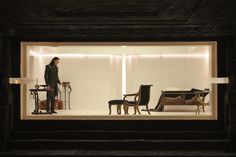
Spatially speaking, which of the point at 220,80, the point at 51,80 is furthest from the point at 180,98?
the point at 220,80

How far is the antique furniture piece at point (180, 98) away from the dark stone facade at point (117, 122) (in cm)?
384

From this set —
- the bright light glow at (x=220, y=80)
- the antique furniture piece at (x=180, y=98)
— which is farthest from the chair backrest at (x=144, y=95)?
the bright light glow at (x=220, y=80)

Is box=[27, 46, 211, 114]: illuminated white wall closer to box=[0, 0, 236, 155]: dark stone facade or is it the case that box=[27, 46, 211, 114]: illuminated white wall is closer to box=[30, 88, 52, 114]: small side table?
box=[30, 88, 52, 114]: small side table

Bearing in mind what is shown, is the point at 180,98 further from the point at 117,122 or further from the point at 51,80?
the point at 117,122

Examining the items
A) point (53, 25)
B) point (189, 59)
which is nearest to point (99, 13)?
point (53, 25)

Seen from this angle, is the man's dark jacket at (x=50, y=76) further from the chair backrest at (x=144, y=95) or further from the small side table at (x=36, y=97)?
the chair backrest at (x=144, y=95)

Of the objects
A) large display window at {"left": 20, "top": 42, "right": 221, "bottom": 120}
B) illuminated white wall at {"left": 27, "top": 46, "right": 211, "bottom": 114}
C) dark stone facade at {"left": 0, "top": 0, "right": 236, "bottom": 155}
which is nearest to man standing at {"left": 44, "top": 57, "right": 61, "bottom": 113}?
large display window at {"left": 20, "top": 42, "right": 221, "bottom": 120}

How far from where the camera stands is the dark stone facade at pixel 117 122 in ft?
28.5

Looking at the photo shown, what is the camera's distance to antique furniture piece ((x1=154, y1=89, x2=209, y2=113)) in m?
13.5

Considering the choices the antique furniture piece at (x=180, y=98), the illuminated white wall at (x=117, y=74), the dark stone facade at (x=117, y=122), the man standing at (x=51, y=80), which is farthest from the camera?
the illuminated white wall at (x=117, y=74)

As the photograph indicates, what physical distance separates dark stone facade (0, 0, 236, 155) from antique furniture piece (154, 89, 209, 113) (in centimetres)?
384

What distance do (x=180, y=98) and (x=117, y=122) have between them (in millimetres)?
4566

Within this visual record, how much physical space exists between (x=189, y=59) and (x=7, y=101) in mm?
Answer: 7046

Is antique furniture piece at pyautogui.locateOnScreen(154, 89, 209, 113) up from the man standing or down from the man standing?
down
